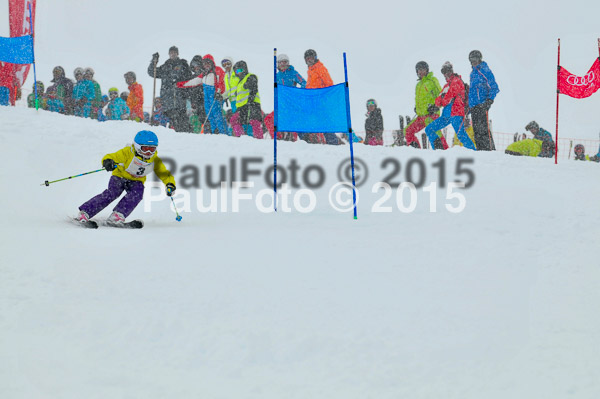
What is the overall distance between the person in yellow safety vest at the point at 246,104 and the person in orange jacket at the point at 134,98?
238 cm

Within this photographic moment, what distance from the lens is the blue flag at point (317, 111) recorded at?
737 centimetres

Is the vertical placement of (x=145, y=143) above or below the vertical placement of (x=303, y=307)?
above

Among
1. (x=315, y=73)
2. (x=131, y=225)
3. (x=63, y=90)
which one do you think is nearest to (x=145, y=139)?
→ (x=131, y=225)

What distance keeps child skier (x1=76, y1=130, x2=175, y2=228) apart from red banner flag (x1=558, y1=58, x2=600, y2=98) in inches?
300

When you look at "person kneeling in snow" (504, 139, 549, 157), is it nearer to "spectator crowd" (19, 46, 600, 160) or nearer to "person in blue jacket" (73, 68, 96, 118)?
"spectator crowd" (19, 46, 600, 160)

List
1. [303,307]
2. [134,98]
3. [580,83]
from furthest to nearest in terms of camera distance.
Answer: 1. [134,98]
2. [580,83]
3. [303,307]

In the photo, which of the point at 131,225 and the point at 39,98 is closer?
the point at 131,225

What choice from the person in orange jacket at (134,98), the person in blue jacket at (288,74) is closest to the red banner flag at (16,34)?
the person in orange jacket at (134,98)

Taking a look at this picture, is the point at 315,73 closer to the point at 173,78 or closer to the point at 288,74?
the point at 288,74

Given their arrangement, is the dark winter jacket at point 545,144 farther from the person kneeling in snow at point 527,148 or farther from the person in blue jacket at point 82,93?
the person in blue jacket at point 82,93

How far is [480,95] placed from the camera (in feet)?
34.5

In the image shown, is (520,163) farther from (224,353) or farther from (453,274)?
(224,353)

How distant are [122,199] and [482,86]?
A: 6.80 meters

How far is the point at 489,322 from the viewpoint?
3387mm
